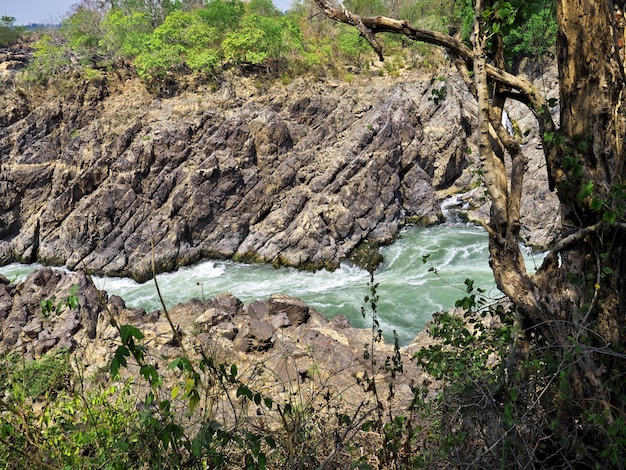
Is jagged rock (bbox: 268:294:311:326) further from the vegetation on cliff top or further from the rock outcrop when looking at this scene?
the vegetation on cliff top

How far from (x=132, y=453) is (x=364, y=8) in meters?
30.8

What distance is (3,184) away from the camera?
17844 mm

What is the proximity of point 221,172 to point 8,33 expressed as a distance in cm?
3404

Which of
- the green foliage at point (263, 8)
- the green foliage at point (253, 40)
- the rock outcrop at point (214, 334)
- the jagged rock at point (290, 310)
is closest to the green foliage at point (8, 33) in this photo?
the green foliage at point (263, 8)

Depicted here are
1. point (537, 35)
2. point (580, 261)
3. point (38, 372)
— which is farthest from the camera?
point (38, 372)

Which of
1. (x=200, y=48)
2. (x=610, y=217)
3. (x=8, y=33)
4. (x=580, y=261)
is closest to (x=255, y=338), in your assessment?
(x=580, y=261)

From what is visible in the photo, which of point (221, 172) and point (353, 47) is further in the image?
point (353, 47)

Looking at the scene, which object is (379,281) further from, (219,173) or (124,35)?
(124,35)

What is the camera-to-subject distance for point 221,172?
1731 cm

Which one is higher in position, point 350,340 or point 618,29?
point 618,29

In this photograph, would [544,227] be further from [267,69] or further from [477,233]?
[267,69]

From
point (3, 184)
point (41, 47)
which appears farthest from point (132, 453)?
point (41, 47)

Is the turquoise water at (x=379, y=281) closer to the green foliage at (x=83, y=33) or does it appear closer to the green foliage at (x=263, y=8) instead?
the green foliage at (x=83, y=33)

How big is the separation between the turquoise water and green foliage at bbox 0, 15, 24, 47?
3033 cm
